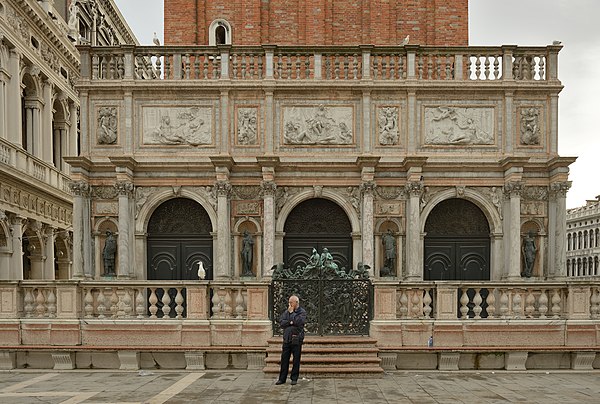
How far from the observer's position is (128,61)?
18641 millimetres

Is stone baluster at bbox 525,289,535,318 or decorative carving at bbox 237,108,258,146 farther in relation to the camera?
decorative carving at bbox 237,108,258,146

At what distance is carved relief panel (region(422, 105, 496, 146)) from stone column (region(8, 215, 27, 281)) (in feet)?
58.8

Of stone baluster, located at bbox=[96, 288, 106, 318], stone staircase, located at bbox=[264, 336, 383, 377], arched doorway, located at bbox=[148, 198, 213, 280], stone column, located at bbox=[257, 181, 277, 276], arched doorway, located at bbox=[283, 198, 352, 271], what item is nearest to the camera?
stone staircase, located at bbox=[264, 336, 383, 377]

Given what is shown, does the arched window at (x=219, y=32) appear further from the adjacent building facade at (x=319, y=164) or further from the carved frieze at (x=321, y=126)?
the carved frieze at (x=321, y=126)

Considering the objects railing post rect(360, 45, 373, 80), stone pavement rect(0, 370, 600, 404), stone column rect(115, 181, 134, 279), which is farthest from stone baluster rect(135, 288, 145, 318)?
railing post rect(360, 45, 373, 80)

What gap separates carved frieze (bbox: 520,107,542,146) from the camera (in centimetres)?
1853

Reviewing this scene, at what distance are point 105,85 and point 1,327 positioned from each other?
9.41m

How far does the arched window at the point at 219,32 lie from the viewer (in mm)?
22203

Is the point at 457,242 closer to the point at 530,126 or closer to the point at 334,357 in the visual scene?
the point at 530,126

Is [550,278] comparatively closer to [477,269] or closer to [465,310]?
[477,269]

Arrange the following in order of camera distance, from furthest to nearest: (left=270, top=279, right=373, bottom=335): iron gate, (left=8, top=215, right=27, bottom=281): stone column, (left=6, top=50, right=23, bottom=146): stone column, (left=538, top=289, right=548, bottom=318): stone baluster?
(left=6, top=50, right=23, bottom=146): stone column < (left=8, top=215, right=27, bottom=281): stone column < (left=270, top=279, right=373, bottom=335): iron gate < (left=538, top=289, right=548, bottom=318): stone baluster

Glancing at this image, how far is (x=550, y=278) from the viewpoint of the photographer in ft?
58.4

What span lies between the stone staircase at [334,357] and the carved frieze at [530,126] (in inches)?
415

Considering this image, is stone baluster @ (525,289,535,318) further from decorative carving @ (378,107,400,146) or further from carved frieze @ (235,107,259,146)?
carved frieze @ (235,107,259,146)
